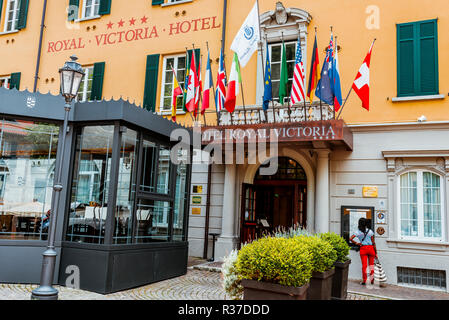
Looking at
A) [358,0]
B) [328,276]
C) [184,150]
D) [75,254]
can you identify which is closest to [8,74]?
[184,150]

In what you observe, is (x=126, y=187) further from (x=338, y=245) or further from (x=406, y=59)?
(x=406, y=59)

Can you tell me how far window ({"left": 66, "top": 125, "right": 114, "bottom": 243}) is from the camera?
25.6ft

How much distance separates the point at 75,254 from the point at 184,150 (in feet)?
11.6

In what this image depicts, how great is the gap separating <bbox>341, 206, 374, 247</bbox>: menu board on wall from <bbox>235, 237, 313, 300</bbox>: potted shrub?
6113 mm

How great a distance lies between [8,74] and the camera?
16.2 metres

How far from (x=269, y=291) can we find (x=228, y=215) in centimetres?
729

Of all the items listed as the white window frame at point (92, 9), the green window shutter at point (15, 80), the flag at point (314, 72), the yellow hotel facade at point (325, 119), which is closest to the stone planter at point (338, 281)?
the yellow hotel facade at point (325, 119)

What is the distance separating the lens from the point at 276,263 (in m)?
4.69

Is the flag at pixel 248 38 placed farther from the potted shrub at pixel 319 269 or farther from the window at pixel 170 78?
the potted shrub at pixel 319 269

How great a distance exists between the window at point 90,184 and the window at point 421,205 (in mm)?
7341

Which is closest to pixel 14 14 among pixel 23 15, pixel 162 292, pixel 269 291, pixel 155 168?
pixel 23 15

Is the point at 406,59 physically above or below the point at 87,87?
below

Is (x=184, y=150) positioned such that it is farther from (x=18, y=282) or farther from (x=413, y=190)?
(x=413, y=190)

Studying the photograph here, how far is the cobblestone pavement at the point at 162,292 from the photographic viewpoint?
23.0 feet
